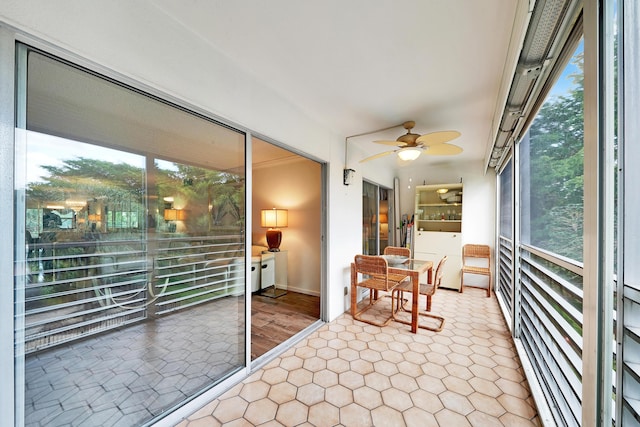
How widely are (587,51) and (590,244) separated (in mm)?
734

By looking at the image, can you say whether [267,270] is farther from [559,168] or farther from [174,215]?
[559,168]

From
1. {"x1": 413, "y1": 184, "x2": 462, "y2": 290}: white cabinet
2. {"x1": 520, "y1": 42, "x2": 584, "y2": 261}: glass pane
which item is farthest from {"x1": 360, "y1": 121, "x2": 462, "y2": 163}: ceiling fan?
{"x1": 413, "y1": 184, "x2": 462, "y2": 290}: white cabinet

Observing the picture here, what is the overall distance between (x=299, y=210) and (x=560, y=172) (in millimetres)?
3529

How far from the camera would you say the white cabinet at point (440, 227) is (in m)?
4.63

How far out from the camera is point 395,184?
555 centimetres

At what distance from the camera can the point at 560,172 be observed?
1.54 m

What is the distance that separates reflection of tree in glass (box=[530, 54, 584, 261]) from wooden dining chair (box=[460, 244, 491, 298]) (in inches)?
102


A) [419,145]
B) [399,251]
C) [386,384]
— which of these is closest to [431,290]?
[399,251]

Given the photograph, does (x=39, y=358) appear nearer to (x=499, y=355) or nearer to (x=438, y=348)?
(x=438, y=348)

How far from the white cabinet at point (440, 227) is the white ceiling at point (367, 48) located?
2.57m

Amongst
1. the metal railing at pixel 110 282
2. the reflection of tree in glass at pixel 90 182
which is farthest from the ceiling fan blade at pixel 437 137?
the reflection of tree in glass at pixel 90 182

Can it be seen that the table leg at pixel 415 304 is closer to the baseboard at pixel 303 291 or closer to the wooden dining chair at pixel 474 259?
the baseboard at pixel 303 291

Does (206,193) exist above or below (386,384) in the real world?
above

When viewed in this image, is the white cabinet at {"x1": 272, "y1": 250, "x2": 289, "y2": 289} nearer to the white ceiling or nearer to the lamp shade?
the lamp shade
